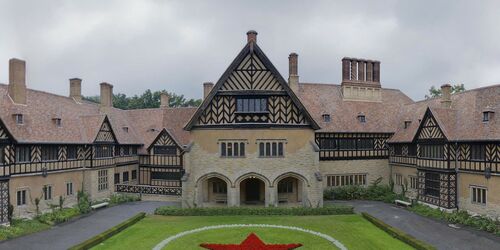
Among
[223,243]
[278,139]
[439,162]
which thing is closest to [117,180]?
[278,139]

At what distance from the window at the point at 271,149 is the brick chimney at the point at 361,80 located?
13.7m

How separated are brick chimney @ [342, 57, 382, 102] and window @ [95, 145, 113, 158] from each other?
84.7 ft

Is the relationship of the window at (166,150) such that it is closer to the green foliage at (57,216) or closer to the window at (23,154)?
the green foliage at (57,216)

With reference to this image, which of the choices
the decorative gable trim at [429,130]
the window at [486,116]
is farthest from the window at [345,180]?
the window at [486,116]

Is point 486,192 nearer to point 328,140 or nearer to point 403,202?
point 403,202

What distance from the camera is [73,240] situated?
21.9 metres

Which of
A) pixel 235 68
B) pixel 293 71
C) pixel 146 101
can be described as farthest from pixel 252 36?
pixel 146 101

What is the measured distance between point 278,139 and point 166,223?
11.4 m

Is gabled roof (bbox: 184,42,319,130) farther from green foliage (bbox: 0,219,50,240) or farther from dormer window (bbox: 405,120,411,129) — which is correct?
green foliage (bbox: 0,219,50,240)

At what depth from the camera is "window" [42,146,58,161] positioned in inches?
1155

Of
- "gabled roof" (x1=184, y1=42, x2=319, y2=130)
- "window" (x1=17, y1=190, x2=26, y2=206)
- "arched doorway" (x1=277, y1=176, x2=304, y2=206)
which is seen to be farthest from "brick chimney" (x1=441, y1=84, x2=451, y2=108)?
"window" (x1=17, y1=190, x2=26, y2=206)

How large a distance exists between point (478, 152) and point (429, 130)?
14.8 ft

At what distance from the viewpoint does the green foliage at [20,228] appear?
2242 cm

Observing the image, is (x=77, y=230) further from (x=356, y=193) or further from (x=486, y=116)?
(x=486, y=116)
